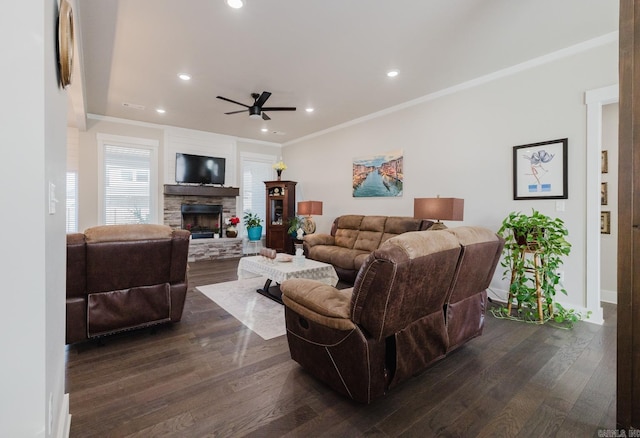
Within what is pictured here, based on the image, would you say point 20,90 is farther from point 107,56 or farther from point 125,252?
point 107,56

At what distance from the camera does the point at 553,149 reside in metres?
3.30

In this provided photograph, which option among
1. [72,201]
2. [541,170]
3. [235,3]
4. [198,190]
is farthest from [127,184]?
[541,170]

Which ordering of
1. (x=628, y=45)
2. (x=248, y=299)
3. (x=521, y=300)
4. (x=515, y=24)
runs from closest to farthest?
(x=628, y=45) < (x=515, y=24) < (x=521, y=300) < (x=248, y=299)

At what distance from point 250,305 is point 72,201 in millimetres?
4549

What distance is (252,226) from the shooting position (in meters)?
7.15

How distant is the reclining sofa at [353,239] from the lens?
171 inches

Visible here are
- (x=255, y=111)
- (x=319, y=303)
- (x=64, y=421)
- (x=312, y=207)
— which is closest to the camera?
(x=64, y=421)

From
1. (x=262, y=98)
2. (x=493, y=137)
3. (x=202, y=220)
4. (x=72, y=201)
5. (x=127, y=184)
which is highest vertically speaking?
(x=262, y=98)

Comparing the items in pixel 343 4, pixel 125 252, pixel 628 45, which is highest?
pixel 343 4

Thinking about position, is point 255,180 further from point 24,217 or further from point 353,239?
point 24,217

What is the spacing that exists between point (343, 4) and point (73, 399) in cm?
348

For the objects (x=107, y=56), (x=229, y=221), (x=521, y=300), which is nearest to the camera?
(x=521, y=300)

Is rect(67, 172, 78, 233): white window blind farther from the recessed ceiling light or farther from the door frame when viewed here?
the door frame

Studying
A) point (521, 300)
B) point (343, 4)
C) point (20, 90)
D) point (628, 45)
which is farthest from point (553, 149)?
point (20, 90)
